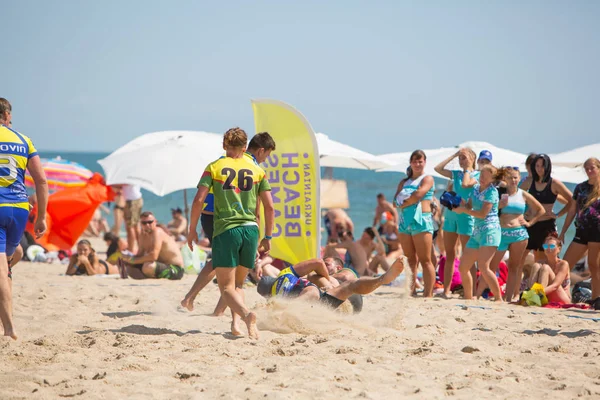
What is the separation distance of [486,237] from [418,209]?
31.0 inches

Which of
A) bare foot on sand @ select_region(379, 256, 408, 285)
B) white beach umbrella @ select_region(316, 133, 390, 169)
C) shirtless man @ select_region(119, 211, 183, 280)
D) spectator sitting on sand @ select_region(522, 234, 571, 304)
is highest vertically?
white beach umbrella @ select_region(316, 133, 390, 169)

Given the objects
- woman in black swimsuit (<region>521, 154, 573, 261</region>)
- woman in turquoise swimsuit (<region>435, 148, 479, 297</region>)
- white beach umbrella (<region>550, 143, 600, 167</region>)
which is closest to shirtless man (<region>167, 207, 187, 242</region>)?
white beach umbrella (<region>550, 143, 600, 167</region>)

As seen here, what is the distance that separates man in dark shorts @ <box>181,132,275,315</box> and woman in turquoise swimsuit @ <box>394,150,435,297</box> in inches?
87.9

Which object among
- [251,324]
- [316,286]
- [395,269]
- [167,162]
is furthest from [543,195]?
[167,162]

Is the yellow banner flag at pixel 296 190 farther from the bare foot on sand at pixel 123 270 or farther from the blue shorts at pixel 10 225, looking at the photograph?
the blue shorts at pixel 10 225

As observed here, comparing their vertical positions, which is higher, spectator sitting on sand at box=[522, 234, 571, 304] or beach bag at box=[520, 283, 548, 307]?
spectator sitting on sand at box=[522, 234, 571, 304]

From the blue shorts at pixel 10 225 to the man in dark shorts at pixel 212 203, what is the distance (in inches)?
55.4

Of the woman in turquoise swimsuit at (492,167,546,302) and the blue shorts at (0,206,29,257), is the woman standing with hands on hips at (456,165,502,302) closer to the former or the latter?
the woman in turquoise swimsuit at (492,167,546,302)

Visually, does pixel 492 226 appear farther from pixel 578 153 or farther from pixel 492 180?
pixel 578 153

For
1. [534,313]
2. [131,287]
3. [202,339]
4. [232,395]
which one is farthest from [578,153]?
[232,395]

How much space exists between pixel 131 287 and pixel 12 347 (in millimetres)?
3801

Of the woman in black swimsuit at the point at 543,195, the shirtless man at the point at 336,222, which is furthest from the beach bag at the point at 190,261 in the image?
the woman in black swimsuit at the point at 543,195

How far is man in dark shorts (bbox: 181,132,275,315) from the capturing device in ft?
17.9

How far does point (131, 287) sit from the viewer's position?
27.2 feet
